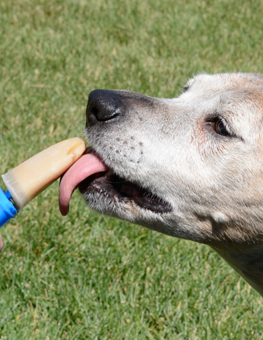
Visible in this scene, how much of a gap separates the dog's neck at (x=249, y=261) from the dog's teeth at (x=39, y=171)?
48.1 inches

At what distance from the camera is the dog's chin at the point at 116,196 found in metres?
2.97

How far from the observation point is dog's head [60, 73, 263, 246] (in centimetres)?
290

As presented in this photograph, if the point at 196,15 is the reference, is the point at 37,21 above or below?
above

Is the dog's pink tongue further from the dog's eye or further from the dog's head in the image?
the dog's eye

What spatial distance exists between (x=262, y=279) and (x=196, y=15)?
6.98 m

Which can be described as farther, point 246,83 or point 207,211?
point 246,83

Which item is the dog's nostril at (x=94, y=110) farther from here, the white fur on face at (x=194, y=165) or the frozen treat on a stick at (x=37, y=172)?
the frozen treat on a stick at (x=37, y=172)

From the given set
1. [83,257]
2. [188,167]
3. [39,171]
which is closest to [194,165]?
[188,167]

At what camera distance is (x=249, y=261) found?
125 inches

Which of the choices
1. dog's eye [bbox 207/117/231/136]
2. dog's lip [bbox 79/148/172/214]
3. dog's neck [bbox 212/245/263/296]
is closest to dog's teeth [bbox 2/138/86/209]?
dog's lip [bbox 79/148/172/214]

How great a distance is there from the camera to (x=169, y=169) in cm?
291

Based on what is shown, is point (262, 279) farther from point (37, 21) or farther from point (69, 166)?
point (37, 21)

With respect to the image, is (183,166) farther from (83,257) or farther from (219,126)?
(83,257)

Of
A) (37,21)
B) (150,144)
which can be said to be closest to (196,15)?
(37,21)
